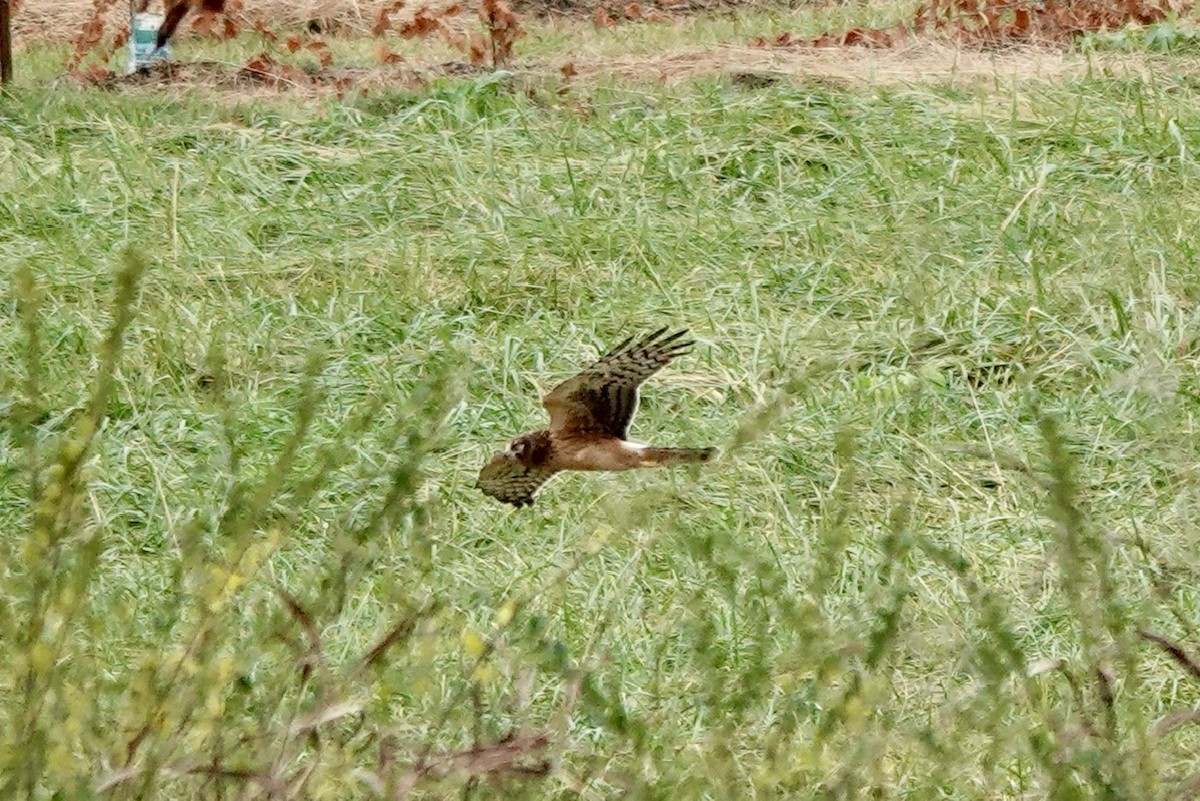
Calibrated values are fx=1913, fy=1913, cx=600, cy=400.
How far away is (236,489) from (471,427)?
2.42 meters

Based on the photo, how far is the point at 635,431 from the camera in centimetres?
418

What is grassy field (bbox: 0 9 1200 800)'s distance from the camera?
1.82m

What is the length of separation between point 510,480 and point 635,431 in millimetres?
642

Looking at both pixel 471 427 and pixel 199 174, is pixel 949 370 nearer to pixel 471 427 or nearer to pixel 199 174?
pixel 471 427

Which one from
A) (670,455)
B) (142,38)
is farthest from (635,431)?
(142,38)

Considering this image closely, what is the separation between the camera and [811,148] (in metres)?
5.56

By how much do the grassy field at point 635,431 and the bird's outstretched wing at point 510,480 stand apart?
126 mm

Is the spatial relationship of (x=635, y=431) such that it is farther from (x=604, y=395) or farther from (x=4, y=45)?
(x=4, y=45)

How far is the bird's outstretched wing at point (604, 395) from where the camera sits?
3.11 metres

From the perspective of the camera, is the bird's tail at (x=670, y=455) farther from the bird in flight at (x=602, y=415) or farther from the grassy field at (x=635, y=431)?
the grassy field at (x=635, y=431)

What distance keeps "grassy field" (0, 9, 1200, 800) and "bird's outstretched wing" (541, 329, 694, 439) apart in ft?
0.58

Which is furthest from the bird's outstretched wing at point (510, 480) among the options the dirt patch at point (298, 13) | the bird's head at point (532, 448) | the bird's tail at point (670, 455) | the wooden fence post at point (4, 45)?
the dirt patch at point (298, 13)

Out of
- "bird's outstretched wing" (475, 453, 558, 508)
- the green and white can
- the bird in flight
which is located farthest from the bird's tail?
the green and white can

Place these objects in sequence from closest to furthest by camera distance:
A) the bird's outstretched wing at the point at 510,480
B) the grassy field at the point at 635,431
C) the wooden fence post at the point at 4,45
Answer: the grassy field at the point at 635,431
the bird's outstretched wing at the point at 510,480
the wooden fence post at the point at 4,45
